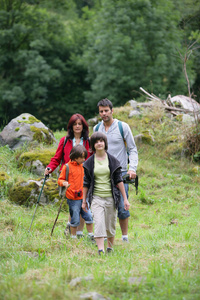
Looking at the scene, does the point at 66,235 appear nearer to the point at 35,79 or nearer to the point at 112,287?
the point at 112,287

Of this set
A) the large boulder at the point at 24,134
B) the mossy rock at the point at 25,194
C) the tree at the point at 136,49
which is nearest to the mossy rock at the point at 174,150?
the large boulder at the point at 24,134

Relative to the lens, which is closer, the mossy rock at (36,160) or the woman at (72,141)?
the woman at (72,141)

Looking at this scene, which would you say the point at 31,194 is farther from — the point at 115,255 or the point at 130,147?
the point at 115,255

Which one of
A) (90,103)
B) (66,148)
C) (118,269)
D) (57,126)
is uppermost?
(66,148)

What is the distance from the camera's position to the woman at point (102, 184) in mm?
4658

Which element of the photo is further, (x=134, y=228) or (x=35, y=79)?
(x=35, y=79)

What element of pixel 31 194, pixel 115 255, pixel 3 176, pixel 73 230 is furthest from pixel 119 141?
pixel 3 176

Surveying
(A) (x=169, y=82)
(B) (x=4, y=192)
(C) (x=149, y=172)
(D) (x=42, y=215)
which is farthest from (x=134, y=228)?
(A) (x=169, y=82)

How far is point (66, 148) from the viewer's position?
218 inches

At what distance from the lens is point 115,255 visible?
4.57 metres

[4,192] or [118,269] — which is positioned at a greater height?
[118,269]

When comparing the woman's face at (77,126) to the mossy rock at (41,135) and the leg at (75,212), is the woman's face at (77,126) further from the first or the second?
Answer: the mossy rock at (41,135)

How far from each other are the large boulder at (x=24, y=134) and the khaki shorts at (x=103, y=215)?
5073 mm

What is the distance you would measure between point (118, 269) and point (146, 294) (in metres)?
0.68
